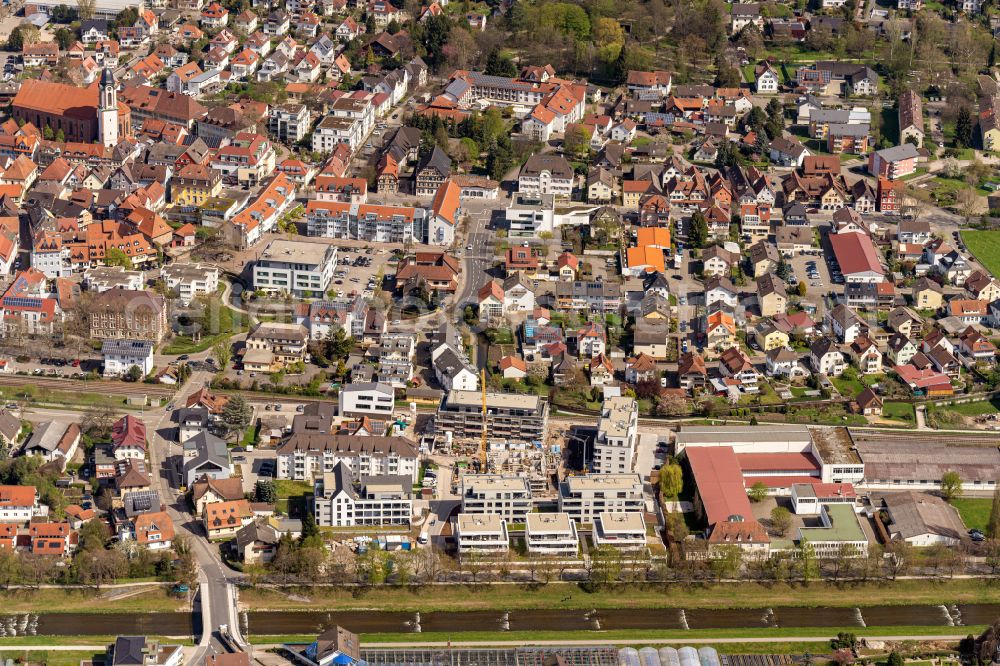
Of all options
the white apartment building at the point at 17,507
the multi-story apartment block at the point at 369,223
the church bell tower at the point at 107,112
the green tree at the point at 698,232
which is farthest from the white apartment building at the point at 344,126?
the white apartment building at the point at 17,507

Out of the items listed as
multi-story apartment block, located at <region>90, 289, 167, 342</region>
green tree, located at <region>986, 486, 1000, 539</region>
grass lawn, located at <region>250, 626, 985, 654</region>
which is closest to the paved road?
grass lawn, located at <region>250, 626, 985, 654</region>

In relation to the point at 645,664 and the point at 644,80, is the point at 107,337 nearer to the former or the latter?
the point at 645,664

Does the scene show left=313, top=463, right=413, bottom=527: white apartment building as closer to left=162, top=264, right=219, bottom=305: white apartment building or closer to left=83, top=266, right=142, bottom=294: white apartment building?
left=162, top=264, right=219, bottom=305: white apartment building

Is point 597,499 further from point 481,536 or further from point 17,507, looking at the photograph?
point 17,507

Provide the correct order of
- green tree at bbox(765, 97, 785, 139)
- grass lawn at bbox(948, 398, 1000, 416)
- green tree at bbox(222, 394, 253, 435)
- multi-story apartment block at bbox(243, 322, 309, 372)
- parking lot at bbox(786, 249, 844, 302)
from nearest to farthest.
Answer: green tree at bbox(222, 394, 253, 435), grass lawn at bbox(948, 398, 1000, 416), multi-story apartment block at bbox(243, 322, 309, 372), parking lot at bbox(786, 249, 844, 302), green tree at bbox(765, 97, 785, 139)

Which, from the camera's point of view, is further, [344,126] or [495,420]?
[344,126]

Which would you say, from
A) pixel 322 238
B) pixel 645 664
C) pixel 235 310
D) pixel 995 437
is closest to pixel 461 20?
pixel 322 238

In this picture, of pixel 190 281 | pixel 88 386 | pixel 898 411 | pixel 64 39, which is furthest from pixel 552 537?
pixel 64 39
